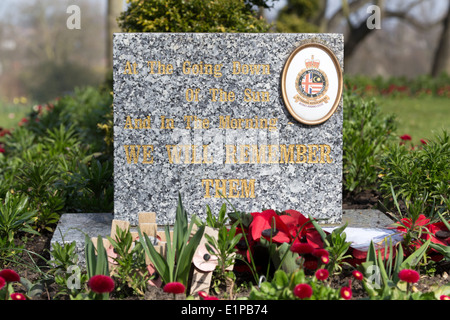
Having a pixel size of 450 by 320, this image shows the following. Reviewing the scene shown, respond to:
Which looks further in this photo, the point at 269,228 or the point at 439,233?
the point at 439,233

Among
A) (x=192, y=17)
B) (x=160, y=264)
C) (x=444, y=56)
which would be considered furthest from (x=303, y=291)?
(x=444, y=56)

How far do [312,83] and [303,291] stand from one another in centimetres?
190

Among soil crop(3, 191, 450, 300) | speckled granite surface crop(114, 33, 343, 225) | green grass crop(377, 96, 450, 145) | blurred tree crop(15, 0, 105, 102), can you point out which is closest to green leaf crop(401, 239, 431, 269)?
soil crop(3, 191, 450, 300)

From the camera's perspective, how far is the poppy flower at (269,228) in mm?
2986

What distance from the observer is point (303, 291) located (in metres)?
2.33

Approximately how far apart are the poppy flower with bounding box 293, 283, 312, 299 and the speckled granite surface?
1.45m

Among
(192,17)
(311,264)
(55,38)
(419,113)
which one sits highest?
(55,38)

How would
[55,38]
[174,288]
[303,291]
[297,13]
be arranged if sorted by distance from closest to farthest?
[303,291], [174,288], [297,13], [55,38]

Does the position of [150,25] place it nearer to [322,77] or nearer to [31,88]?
[322,77]

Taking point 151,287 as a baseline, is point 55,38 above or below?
above

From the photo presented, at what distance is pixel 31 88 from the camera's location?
26.2 meters

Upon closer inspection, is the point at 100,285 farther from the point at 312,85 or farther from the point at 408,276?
the point at 312,85

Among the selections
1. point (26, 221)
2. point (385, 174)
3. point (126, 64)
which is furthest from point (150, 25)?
point (385, 174)
